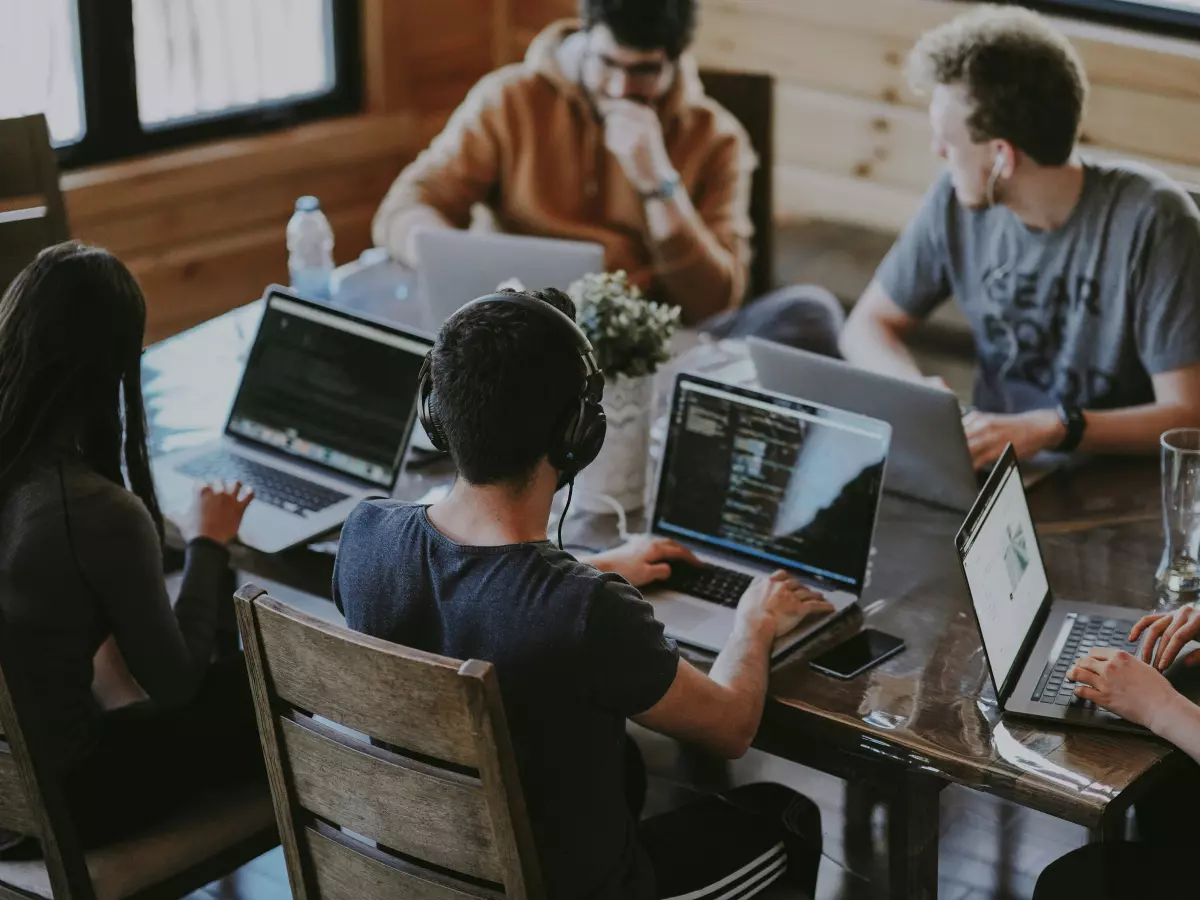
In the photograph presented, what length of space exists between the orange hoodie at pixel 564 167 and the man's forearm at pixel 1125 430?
1002mm

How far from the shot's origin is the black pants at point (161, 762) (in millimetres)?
1855

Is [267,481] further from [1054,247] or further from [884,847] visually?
[1054,247]

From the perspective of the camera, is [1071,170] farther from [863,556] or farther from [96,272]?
[96,272]

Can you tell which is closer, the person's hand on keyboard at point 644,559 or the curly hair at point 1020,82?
the person's hand on keyboard at point 644,559

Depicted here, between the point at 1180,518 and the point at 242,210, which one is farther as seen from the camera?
the point at 242,210

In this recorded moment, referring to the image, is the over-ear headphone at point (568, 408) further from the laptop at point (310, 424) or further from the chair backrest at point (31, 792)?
the laptop at point (310, 424)

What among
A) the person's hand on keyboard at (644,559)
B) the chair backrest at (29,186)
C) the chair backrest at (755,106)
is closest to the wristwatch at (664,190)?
the chair backrest at (755,106)

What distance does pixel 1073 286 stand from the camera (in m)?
2.55

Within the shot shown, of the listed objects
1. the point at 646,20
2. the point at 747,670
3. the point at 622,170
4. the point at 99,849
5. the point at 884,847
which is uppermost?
the point at 646,20

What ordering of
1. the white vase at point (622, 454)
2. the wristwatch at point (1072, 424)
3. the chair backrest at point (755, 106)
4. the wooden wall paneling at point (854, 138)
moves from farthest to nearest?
the wooden wall paneling at point (854, 138), the chair backrest at point (755, 106), the wristwatch at point (1072, 424), the white vase at point (622, 454)

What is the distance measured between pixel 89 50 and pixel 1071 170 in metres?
2.40

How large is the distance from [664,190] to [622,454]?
1043mm

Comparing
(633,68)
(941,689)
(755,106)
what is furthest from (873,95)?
(941,689)

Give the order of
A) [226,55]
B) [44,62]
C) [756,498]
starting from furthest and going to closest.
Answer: [226,55] → [44,62] → [756,498]
